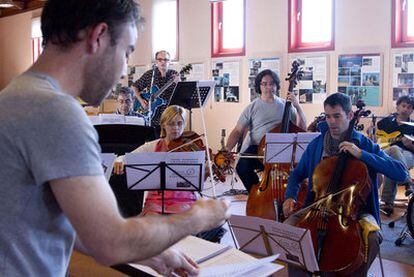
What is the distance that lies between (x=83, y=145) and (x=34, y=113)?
95 millimetres

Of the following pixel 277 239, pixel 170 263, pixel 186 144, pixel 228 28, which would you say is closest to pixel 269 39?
pixel 228 28

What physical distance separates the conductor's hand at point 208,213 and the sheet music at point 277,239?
1166mm

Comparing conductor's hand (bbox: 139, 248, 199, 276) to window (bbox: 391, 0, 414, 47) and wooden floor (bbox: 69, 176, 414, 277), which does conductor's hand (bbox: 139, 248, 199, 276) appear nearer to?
wooden floor (bbox: 69, 176, 414, 277)

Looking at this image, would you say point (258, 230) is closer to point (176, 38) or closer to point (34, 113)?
point (34, 113)

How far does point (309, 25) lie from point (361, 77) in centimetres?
110

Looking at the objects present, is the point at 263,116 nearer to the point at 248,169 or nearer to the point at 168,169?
the point at 248,169

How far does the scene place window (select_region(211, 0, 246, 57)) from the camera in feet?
24.8

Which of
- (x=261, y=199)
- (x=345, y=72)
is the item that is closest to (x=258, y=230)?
(x=261, y=199)

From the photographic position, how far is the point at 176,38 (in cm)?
838

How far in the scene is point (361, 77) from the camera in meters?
6.35

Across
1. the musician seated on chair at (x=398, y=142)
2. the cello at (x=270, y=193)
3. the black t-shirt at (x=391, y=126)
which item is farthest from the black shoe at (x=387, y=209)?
the cello at (x=270, y=193)

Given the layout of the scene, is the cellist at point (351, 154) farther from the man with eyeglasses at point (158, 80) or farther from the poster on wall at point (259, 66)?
the poster on wall at point (259, 66)

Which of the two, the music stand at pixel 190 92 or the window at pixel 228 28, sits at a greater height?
the window at pixel 228 28

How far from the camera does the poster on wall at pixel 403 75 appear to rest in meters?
5.99
